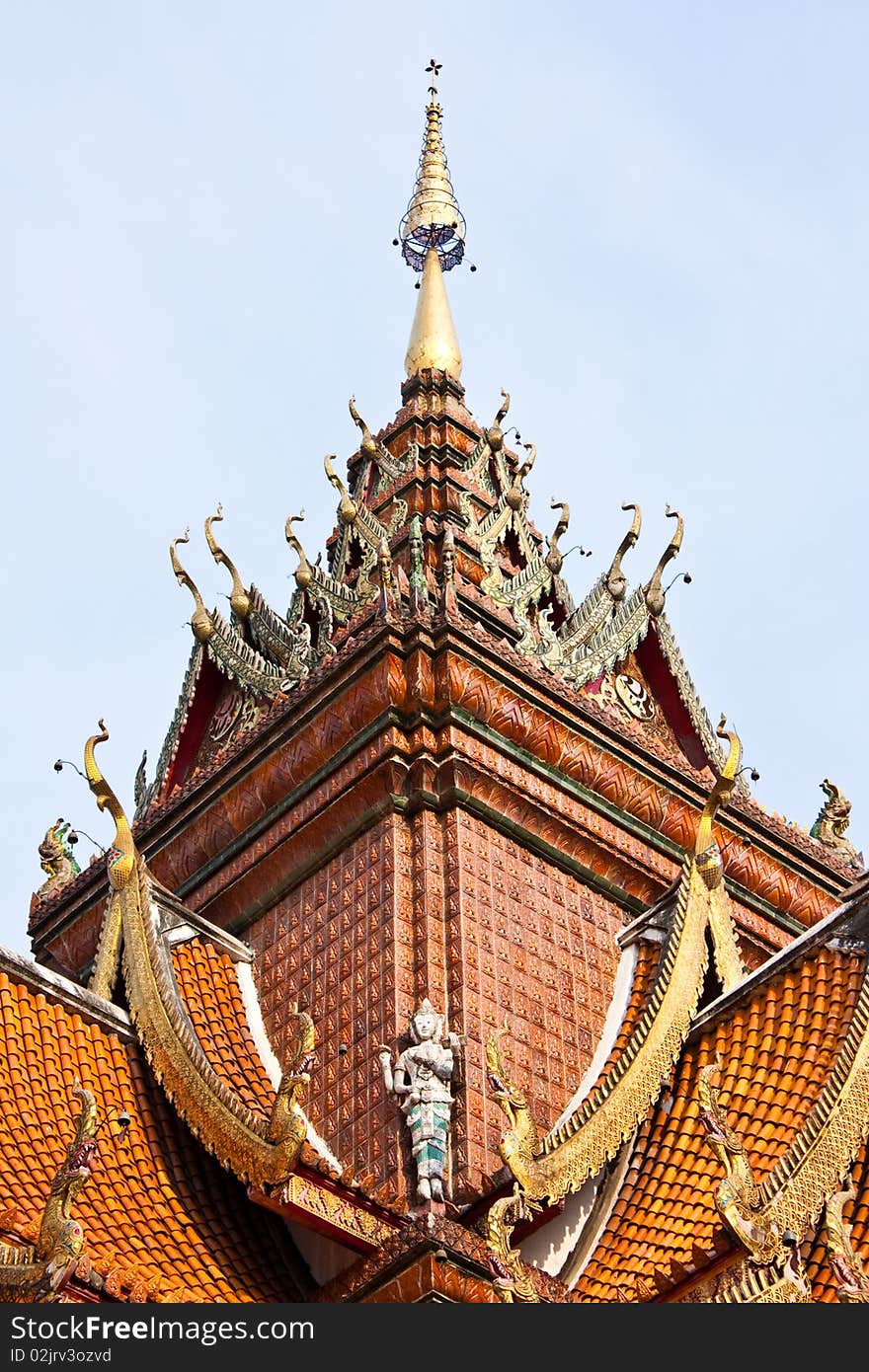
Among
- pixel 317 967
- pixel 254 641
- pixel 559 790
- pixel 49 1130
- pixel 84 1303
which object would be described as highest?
pixel 254 641

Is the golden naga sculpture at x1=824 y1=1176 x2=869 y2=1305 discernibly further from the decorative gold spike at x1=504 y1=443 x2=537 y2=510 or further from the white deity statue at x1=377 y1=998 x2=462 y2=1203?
the decorative gold spike at x1=504 y1=443 x2=537 y2=510

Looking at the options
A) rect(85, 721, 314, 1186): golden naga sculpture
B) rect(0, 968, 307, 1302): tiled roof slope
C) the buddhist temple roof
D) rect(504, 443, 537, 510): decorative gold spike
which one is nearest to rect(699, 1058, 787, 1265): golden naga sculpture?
the buddhist temple roof

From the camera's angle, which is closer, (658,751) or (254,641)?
(658,751)

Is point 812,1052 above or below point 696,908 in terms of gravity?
below

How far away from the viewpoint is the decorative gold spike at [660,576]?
23.3 meters

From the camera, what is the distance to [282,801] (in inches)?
810

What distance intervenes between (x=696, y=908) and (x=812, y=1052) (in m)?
1.46

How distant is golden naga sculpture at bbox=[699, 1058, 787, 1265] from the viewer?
15867 mm

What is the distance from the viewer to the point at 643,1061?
18.2 m

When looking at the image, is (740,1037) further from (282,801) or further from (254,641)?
(254,641)

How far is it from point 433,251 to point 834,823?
7.34 metres

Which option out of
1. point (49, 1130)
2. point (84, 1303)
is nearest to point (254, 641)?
point (49, 1130)

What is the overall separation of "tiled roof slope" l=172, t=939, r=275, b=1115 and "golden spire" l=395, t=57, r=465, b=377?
318 inches

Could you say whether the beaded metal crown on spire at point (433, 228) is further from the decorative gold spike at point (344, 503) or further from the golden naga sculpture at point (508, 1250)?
the golden naga sculpture at point (508, 1250)
